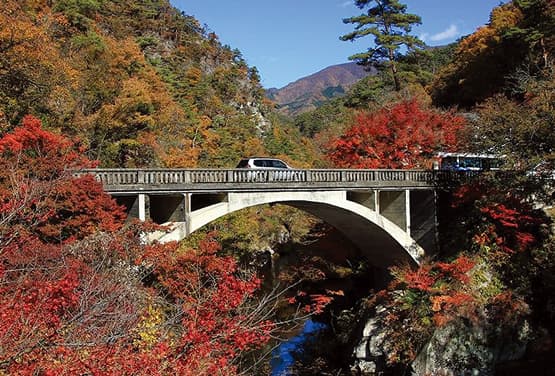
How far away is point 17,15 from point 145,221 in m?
14.0

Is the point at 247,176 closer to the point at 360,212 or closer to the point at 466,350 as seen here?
the point at 360,212

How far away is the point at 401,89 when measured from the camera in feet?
112

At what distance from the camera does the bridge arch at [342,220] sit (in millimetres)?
13781

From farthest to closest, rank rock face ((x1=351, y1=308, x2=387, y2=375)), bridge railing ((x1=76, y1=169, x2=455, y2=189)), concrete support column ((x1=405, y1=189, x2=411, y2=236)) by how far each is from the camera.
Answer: concrete support column ((x1=405, y1=189, x2=411, y2=236)), rock face ((x1=351, y1=308, x2=387, y2=375)), bridge railing ((x1=76, y1=169, x2=455, y2=189))

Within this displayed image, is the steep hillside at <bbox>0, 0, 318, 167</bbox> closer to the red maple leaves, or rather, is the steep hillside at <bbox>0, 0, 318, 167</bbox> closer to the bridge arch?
the bridge arch

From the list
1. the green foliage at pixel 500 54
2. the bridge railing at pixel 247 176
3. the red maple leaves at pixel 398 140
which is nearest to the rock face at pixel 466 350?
the bridge railing at pixel 247 176

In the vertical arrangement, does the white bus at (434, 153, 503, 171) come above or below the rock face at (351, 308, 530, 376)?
above

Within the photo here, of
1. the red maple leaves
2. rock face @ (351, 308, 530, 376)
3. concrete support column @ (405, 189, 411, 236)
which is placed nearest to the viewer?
rock face @ (351, 308, 530, 376)

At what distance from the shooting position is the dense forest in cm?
802

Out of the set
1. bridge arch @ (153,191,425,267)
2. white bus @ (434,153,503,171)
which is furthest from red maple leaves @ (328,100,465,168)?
bridge arch @ (153,191,425,267)

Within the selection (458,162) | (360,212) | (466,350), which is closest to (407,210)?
(360,212)

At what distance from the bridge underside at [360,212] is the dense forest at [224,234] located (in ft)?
2.92

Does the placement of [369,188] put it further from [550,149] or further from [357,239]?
[550,149]

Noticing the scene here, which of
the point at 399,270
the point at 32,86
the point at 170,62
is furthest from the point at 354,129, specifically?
the point at 170,62
